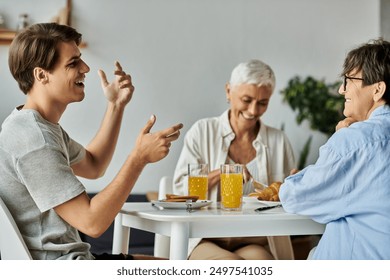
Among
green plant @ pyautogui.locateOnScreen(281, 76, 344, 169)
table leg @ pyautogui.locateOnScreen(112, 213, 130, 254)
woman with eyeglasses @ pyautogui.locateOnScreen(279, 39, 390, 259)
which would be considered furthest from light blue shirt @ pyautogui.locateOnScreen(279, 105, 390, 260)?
green plant @ pyautogui.locateOnScreen(281, 76, 344, 169)

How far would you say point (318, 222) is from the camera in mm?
1640

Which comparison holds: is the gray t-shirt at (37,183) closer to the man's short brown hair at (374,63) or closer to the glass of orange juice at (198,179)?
the glass of orange juice at (198,179)

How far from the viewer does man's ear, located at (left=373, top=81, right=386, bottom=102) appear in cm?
154

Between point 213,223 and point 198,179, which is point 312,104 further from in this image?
point 213,223

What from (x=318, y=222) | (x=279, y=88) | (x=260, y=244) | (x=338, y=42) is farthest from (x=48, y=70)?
(x=338, y=42)

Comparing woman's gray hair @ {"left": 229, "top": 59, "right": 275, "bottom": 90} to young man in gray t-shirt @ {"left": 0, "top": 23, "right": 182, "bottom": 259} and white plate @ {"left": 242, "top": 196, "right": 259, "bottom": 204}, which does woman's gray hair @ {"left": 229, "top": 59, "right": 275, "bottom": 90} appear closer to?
white plate @ {"left": 242, "top": 196, "right": 259, "bottom": 204}

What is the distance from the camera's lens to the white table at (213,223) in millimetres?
1525

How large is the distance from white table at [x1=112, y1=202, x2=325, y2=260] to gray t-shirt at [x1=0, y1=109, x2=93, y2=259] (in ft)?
0.73

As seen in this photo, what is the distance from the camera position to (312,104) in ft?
12.8

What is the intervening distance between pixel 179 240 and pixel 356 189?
44cm

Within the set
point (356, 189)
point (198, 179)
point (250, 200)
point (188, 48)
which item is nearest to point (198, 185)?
point (198, 179)

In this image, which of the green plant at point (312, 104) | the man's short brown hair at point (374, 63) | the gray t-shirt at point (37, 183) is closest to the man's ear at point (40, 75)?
the gray t-shirt at point (37, 183)
